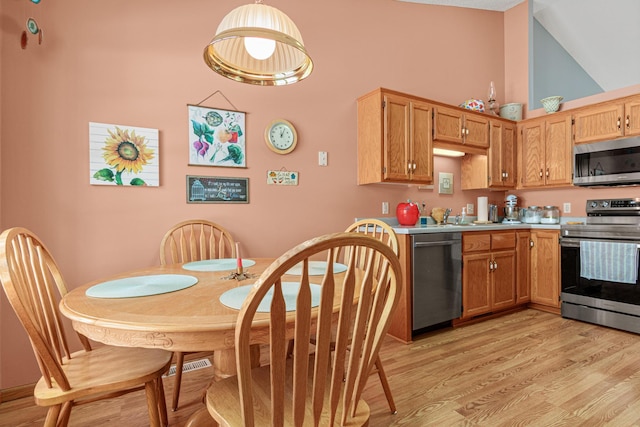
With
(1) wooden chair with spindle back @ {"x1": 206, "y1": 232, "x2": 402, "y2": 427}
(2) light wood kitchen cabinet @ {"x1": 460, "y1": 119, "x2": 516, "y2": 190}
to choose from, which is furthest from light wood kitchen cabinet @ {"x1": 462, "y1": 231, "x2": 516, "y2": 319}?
(1) wooden chair with spindle back @ {"x1": 206, "y1": 232, "x2": 402, "y2": 427}

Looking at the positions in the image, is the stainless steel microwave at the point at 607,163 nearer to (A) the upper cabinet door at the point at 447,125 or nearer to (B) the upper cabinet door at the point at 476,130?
(B) the upper cabinet door at the point at 476,130

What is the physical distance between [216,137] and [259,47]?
1.09 meters

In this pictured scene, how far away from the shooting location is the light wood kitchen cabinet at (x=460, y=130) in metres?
3.12

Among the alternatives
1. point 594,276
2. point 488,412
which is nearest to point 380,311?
point 488,412

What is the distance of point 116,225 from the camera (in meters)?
2.11

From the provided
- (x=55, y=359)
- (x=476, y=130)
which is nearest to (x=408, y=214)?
(x=476, y=130)

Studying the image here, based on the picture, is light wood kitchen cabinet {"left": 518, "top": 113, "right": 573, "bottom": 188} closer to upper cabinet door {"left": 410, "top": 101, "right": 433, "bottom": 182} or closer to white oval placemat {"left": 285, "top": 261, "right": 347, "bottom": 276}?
upper cabinet door {"left": 410, "top": 101, "right": 433, "bottom": 182}

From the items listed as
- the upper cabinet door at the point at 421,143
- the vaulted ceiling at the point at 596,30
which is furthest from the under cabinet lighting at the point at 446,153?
the vaulted ceiling at the point at 596,30

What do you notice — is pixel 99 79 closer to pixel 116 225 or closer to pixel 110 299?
pixel 116 225

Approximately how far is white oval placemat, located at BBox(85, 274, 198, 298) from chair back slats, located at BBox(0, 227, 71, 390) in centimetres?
16

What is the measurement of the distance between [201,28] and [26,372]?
8.04 ft

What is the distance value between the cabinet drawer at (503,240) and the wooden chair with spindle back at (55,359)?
2867 mm

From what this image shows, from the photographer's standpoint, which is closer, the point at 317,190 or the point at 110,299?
the point at 110,299

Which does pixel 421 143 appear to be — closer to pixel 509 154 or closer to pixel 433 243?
pixel 433 243
